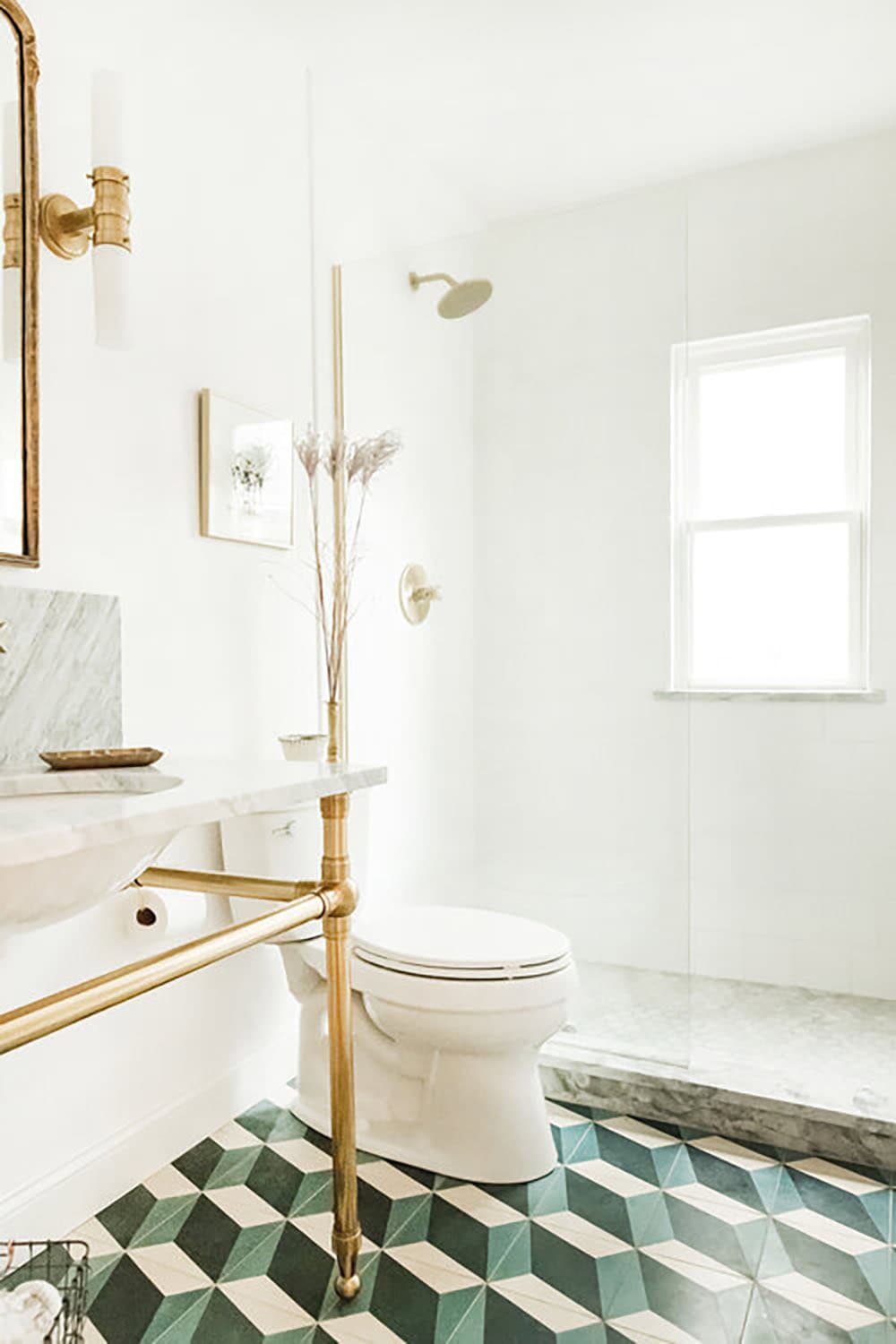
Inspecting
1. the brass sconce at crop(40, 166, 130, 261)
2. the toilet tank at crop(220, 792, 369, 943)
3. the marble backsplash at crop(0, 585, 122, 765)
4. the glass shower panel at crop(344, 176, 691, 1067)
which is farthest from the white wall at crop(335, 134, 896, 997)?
the brass sconce at crop(40, 166, 130, 261)

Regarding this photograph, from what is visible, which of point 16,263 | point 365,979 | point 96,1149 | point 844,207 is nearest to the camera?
point 16,263

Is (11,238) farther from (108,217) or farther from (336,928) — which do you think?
(336,928)

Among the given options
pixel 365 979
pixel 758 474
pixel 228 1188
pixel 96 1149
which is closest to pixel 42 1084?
pixel 96 1149

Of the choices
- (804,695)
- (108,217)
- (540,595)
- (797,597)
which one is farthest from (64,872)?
(797,597)

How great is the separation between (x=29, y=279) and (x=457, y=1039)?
4.80 ft

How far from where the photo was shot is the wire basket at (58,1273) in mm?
1170

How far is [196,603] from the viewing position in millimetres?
1866

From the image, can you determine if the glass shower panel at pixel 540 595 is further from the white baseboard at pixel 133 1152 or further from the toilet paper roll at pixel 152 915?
the toilet paper roll at pixel 152 915

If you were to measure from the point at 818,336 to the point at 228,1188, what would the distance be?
2570mm

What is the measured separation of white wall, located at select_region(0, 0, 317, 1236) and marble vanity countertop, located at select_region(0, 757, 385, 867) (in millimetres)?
363

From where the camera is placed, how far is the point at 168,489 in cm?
180

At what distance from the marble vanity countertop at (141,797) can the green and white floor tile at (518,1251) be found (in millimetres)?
770

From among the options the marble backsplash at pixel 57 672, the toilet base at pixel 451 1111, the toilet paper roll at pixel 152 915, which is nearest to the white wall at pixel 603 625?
the toilet base at pixel 451 1111

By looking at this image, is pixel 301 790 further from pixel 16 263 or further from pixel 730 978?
pixel 730 978
